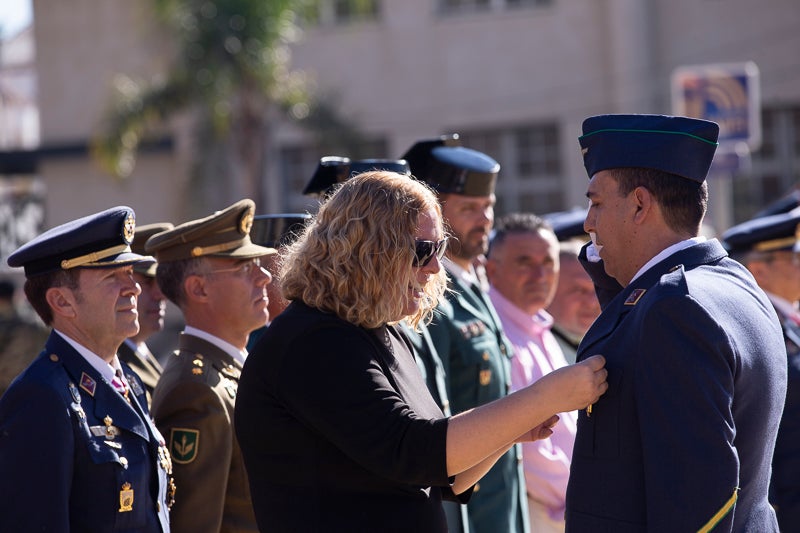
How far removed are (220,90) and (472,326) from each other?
39.1ft

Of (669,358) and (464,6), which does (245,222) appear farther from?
(464,6)

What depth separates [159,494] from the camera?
3174 millimetres

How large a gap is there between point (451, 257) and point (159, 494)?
5.80ft

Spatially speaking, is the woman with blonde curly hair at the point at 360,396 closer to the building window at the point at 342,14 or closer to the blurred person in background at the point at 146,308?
the blurred person in background at the point at 146,308

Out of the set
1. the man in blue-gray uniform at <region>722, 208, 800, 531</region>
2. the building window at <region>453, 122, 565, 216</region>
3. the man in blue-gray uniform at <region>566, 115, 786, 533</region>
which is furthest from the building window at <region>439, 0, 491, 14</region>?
the man in blue-gray uniform at <region>566, 115, 786, 533</region>

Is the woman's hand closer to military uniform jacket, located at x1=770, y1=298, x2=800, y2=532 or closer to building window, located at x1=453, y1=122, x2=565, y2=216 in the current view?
military uniform jacket, located at x1=770, y1=298, x2=800, y2=532

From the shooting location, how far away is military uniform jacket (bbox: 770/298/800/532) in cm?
413

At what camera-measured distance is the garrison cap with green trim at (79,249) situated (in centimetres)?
320

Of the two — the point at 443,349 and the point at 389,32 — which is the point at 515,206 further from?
the point at 443,349

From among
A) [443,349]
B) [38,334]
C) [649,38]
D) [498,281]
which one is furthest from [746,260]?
[649,38]

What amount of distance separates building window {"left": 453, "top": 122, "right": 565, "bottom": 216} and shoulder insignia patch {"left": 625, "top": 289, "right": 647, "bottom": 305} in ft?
53.3

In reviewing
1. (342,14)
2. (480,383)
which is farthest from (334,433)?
(342,14)

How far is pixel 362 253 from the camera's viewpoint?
2684 millimetres

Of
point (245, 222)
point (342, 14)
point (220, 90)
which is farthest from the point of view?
point (342, 14)
